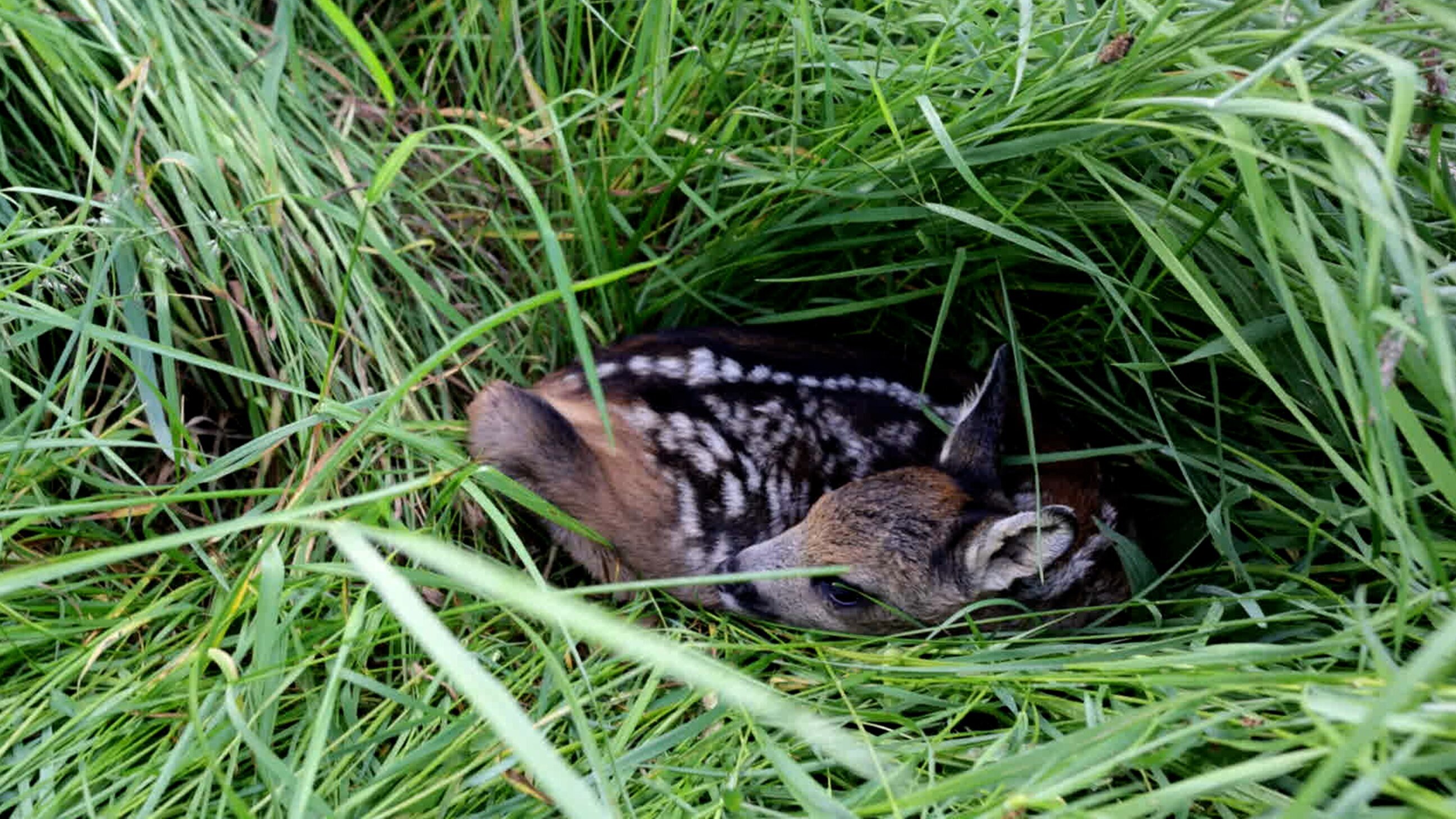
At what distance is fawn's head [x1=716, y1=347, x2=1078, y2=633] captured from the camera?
8.20 feet

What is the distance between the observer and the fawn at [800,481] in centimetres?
248

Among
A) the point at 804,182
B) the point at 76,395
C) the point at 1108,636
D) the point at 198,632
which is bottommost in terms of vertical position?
the point at 1108,636

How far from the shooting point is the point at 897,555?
8.24 ft

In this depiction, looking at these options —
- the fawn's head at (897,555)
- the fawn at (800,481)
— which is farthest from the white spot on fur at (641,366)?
the fawn's head at (897,555)

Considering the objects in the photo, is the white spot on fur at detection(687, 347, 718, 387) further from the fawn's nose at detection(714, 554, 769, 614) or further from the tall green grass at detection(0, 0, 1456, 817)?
the fawn's nose at detection(714, 554, 769, 614)

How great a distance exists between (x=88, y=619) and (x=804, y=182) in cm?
146

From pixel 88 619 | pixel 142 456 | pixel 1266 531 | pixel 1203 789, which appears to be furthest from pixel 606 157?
pixel 1203 789

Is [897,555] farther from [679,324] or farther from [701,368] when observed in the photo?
[679,324]

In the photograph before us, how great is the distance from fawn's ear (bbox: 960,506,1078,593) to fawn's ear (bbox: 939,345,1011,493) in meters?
0.12

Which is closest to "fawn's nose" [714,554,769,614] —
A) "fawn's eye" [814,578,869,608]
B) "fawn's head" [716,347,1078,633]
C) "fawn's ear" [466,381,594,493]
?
"fawn's head" [716,347,1078,633]

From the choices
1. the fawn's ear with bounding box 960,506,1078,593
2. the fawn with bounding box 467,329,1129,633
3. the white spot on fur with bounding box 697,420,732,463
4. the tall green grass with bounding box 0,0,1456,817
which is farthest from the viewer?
the white spot on fur with bounding box 697,420,732,463

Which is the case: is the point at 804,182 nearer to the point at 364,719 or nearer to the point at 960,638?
the point at 960,638

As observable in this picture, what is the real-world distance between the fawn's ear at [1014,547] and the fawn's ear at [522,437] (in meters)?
0.78

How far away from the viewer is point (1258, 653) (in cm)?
173
